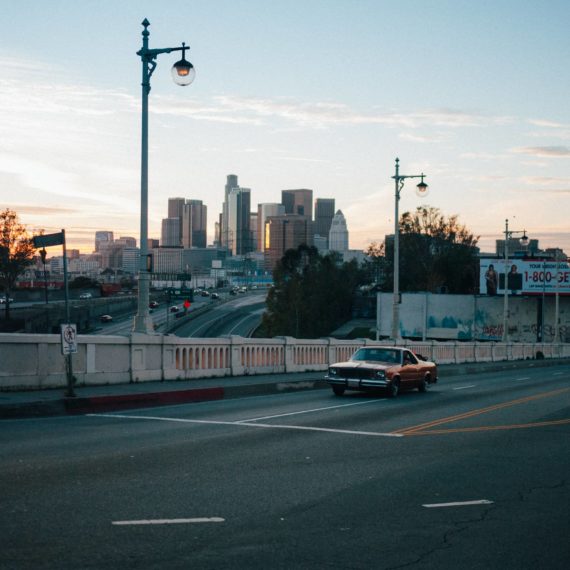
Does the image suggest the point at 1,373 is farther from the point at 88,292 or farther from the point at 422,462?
the point at 88,292

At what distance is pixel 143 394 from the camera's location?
1983cm

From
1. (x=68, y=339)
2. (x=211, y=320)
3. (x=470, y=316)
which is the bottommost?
(x=211, y=320)

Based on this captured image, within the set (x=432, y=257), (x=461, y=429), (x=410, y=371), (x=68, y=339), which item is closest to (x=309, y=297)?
(x=432, y=257)

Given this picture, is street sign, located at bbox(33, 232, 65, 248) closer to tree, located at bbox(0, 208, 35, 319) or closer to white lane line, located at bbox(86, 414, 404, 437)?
white lane line, located at bbox(86, 414, 404, 437)

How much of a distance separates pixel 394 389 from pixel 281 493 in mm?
15242

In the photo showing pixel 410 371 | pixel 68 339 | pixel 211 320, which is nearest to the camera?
pixel 68 339

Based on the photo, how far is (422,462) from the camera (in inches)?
472

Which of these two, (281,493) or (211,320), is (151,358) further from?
(211,320)

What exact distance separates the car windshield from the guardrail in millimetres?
4101

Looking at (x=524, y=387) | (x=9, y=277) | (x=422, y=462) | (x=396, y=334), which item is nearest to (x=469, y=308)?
(x=9, y=277)

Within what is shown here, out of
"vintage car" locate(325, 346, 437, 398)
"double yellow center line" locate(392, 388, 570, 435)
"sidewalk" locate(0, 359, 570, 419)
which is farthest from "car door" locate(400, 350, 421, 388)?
"double yellow center line" locate(392, 388, 570, 435)

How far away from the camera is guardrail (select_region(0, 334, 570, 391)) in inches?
758

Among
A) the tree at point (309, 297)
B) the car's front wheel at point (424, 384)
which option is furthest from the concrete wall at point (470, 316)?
the car's front wheel at point (424, 384)

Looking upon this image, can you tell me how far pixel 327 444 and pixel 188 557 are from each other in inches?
274
